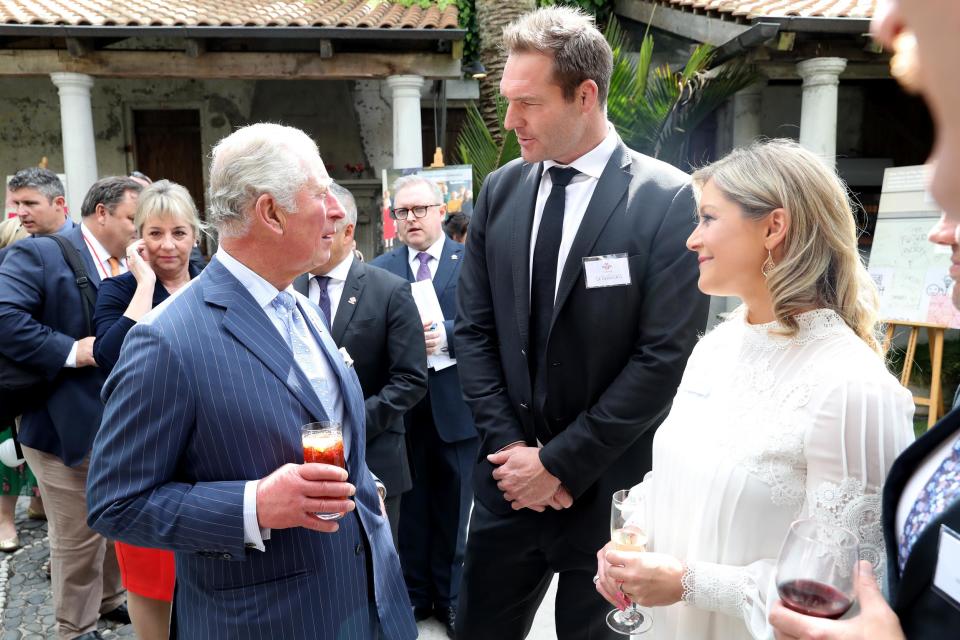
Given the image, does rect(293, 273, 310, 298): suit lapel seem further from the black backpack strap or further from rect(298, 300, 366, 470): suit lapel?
rect(298, 300, 366, 470): suit lapel

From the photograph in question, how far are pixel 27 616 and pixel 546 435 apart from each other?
3.09 m

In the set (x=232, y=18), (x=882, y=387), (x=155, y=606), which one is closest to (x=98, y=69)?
(x=232, y=18)

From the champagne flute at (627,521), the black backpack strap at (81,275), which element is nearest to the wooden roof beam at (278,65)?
the black backpack strap at (81,275)

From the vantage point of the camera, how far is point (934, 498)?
1040mm

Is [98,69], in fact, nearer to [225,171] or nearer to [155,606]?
[155,606]

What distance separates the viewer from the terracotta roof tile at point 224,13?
364 inches

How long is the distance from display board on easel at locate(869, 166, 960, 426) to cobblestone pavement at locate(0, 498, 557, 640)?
460 cm

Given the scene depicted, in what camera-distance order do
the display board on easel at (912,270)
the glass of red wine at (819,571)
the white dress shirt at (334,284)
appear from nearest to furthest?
the glass of red wine at (819,571) < the white dress shirt at (334,284) < the display board on easel at (912,270)

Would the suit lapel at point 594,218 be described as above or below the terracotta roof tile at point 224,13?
below

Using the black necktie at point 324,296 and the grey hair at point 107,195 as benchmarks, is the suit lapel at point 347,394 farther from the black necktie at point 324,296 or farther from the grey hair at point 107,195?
the grey hair at point 107,195

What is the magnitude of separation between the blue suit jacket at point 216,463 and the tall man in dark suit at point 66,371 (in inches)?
73.1

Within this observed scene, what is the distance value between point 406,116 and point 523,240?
8.24 metres

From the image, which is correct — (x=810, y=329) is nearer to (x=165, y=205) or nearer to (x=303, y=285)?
(x=303, y=285)

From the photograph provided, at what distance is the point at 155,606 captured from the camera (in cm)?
286
